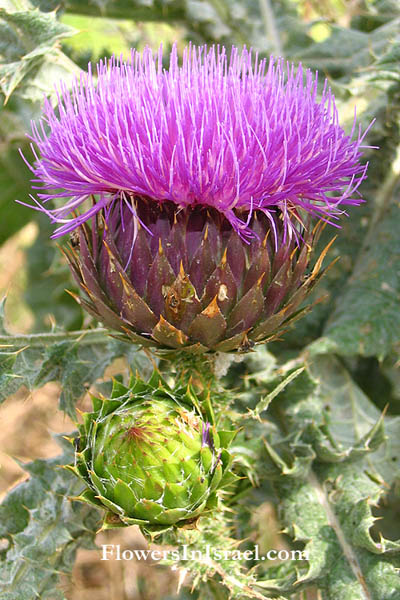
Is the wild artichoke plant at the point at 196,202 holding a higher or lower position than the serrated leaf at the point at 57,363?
higher

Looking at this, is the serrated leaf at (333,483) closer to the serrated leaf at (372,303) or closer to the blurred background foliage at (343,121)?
the blurred background foliage at (343,121)

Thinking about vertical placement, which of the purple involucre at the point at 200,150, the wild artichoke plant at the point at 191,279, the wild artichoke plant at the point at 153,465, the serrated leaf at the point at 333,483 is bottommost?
the serrated leaf at the point at 333,483

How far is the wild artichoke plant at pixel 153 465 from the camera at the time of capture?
6.29 feet

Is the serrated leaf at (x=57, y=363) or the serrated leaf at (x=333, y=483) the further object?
the serrated leaf at (x=57, y=363)

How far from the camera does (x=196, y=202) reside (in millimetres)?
2145

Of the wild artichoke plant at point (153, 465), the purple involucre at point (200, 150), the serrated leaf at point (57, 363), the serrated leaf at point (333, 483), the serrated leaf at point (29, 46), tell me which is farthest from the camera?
the serrated leaf at point (29, 46)

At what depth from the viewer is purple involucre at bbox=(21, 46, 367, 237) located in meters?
2.05

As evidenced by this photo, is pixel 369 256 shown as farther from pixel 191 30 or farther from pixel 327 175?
pixel 191 30

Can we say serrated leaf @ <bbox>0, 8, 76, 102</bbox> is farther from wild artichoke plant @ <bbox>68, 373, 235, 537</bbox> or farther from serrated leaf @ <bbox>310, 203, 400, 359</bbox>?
serrated leaf @ <bbox>310, 203, 400, 359</bbox>

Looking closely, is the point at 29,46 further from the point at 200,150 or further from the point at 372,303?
the point at 372,303

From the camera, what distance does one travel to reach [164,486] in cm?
192

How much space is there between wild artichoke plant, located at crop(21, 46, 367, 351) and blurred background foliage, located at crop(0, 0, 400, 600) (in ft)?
2.36

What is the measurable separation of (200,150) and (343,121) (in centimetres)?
166

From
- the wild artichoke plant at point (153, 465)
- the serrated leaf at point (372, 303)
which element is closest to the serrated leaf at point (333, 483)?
the serrated leaf at point (372, 303)
